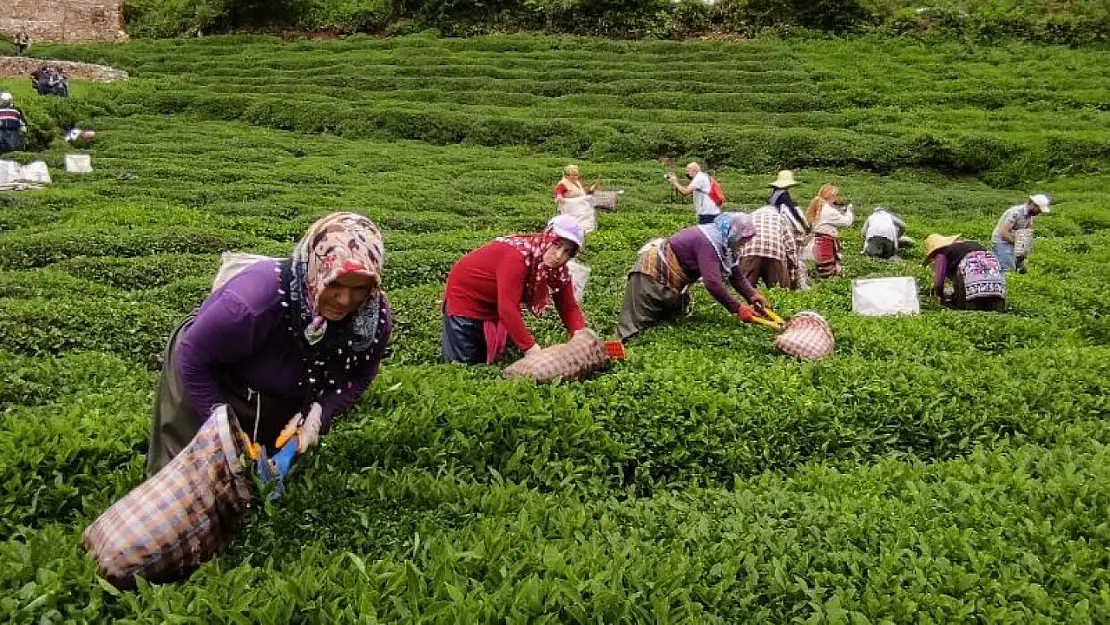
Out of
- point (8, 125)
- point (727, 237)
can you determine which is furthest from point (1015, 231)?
point (8, 125)

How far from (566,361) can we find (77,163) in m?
13.6

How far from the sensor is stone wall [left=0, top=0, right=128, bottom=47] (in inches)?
1348

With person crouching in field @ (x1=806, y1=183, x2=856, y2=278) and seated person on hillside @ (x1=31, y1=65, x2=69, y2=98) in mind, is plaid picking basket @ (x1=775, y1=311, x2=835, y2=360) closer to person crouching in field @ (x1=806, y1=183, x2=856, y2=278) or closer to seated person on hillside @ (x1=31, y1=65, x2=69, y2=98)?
person crouching in field @ (x1=806, y1=183, x2=856, y2=278)

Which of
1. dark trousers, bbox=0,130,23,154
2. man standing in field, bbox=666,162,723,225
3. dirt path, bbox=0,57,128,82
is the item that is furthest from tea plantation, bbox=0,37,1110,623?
dirt path, bbox=0,57,128,82

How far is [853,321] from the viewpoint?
24.1 ft

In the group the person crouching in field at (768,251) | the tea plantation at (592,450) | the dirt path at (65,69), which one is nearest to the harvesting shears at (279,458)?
the tea plantation at (592,450)

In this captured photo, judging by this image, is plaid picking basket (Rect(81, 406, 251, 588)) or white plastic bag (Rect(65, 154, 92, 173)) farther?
white plastic bag (Rect(65, 154, 92, 173))

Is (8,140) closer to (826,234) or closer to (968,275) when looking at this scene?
(826,234)

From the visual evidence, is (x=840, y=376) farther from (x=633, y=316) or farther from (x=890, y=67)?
(x=890, y=67)

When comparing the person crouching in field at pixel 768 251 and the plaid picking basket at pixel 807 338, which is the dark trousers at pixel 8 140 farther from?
the plaid picking basket at pixel 807 338

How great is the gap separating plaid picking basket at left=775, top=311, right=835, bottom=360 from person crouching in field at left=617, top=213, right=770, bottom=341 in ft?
1.06

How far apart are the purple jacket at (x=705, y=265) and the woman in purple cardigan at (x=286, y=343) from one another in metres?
3.48

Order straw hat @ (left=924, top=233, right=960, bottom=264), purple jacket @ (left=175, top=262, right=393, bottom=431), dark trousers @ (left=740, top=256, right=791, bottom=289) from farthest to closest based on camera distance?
1. straw hat @ (left=924, top=233, right=960, bottom=264)
2. dark trousers @ (left=740, top=256, right=791, bottom=289)
3. purple jacket @ (left=175, top=262, right=393, bottom=431)

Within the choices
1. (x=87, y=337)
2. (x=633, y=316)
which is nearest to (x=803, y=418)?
(x=633, y=316)
